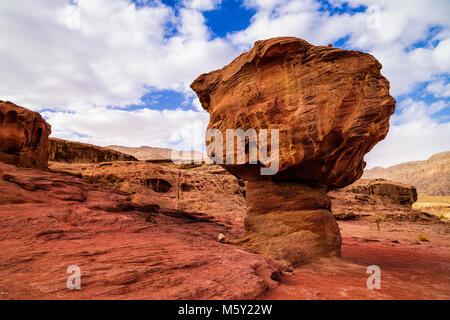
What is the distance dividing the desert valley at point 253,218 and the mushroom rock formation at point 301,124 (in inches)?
1.2

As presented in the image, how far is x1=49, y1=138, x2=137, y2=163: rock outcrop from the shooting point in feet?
82.4

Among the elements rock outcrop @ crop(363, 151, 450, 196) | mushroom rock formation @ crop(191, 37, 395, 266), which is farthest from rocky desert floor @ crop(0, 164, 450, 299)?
rock outcrop @ crop(363, 151, 450, 196)

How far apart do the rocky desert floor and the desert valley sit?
3 cm

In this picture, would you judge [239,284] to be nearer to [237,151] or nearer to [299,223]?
[299,223]

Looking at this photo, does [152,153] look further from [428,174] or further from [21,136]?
[21,136]

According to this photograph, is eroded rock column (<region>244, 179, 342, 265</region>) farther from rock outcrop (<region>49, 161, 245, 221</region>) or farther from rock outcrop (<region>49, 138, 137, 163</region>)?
rock outcrop (<region>49, 138, 137, 163</region>)

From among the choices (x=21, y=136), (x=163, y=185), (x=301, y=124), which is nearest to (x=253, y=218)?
(x=301, y=124)

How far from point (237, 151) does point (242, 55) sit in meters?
2.98

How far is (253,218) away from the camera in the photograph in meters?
7.70

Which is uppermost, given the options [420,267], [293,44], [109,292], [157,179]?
[293,44]

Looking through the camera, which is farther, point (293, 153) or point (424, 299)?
point (293, 153)

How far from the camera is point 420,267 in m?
6.95

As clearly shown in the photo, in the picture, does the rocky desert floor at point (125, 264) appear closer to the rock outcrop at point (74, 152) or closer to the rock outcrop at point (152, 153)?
the rock outcrop at point (74, 152)
